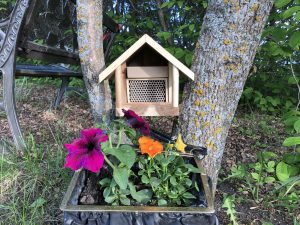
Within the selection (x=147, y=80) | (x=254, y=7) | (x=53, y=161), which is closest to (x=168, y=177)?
(x=147, y=80)

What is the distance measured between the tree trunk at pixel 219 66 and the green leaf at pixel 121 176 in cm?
68

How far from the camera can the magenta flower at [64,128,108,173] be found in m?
1.06

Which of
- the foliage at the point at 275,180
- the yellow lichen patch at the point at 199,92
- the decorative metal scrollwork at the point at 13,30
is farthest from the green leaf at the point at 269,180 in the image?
the decorative metal scrollwork at the point at 13,30

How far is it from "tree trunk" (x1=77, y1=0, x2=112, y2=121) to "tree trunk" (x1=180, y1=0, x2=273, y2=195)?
52 cm

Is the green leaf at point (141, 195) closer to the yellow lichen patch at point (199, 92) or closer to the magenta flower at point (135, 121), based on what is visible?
the magenta flower at point (135, 121)

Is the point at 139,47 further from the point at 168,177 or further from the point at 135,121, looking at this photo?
the point at 168,177

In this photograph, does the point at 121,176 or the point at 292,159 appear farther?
the point at 292,159

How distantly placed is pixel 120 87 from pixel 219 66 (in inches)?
21.6

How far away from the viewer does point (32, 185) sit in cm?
190

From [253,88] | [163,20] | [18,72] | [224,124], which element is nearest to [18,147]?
[18,72]

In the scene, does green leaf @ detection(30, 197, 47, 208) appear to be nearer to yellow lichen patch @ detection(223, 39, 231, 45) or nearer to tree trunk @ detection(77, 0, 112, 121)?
tree trunk @ detection(77, 0, 112, 121)

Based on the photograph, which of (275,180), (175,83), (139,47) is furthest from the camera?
(275,180)

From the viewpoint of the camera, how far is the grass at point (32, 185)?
1.69 meters

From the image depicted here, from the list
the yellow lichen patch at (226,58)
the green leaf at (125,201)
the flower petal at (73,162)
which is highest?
the yellow lichen patch at (226,58)
